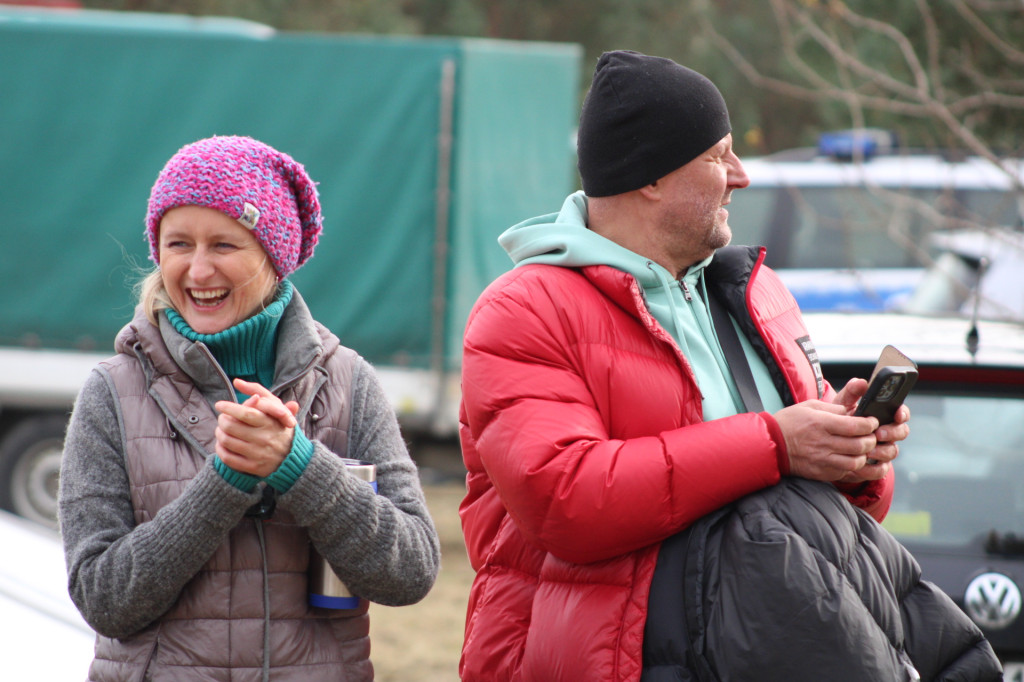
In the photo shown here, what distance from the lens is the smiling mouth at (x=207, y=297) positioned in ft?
7.00

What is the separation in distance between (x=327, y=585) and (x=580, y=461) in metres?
0.52

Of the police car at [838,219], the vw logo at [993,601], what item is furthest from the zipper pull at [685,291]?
the police car at [838,219]

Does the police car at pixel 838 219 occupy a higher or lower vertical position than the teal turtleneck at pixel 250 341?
lower

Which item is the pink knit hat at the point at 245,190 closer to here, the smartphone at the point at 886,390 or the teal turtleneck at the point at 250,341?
the teal turtleneck at the point at 250,341

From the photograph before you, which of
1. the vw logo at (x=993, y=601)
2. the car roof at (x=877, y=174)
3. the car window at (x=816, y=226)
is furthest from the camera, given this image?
the car roof at (x=877, y=174)

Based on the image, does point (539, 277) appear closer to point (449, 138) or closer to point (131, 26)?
point (449, 138)

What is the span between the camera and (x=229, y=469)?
76.0 inches

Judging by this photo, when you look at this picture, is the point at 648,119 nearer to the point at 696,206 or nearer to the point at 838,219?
the point at 696,206

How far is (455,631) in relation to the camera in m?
5.87

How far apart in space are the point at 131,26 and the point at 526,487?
6325mm

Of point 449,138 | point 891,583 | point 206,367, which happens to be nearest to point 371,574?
point 206,367

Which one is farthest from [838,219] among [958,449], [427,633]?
[958,449]

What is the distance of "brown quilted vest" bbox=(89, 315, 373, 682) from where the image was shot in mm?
1986

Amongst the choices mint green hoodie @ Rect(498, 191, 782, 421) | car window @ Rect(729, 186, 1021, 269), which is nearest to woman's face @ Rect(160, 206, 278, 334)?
mint green hoodie @ Rect(498, 191, 782, 421)
